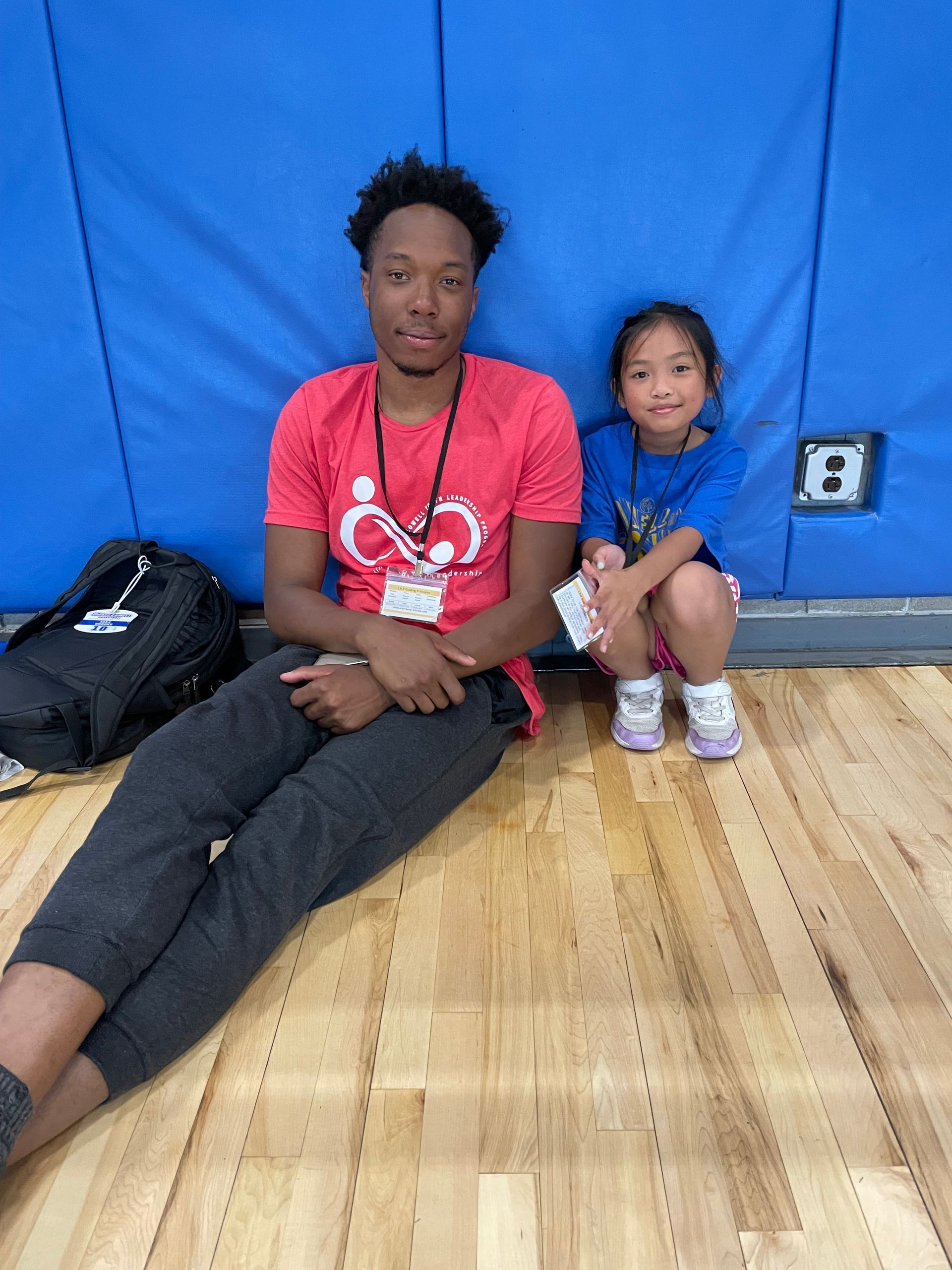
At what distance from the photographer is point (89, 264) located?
1.90 m

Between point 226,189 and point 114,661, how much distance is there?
3.30 ft

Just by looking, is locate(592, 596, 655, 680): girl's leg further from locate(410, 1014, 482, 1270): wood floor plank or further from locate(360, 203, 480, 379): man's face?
locate(410, 1014, 482, 1270): wood floor plank

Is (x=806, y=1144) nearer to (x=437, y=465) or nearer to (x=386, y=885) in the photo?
(x=386, y=885)

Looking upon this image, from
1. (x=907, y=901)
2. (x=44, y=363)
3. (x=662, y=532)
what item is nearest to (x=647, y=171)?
(x=662, y=532)

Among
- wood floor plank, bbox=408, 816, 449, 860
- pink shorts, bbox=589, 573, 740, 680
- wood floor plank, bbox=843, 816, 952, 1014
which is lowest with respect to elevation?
wood floor plank, bbox=843, 816, 952, 1014

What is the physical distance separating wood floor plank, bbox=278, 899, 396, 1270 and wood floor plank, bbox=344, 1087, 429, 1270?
0.01 metres

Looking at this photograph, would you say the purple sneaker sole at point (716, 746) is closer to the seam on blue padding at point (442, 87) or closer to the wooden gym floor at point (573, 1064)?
the wooden gym floor at point (573, 1064)

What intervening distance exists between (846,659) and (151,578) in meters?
1.70

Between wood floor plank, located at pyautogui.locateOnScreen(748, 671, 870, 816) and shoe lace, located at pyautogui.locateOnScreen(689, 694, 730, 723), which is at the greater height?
shoe lace, located at pyautogui.locateOnScreen(689, 694, 730, 723)

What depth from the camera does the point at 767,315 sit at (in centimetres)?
191

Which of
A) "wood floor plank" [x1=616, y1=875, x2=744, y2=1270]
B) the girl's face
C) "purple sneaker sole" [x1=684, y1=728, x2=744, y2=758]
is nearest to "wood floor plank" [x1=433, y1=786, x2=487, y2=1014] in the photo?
"wood floor plank" [x1=616, y1=875, x2=744, y2=1270]

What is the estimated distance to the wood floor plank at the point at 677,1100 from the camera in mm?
983

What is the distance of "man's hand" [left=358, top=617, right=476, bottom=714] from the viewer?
158 cm

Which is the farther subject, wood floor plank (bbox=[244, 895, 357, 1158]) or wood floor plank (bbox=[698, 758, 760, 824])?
wood floor plank (bbox=[698, 758, 760, 824])
